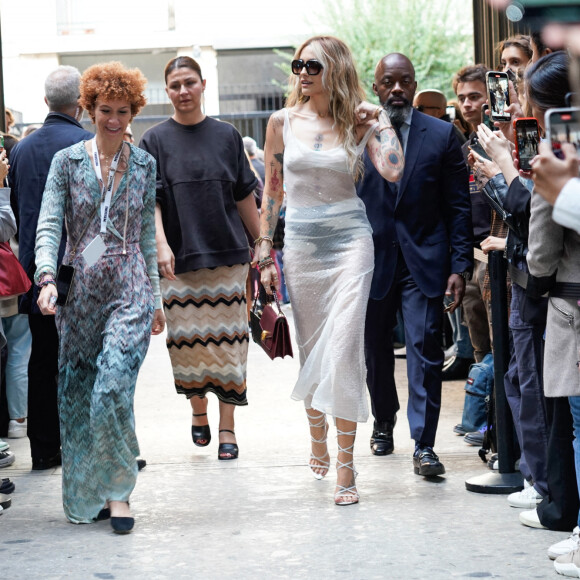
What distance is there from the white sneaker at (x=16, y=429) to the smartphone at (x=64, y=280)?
252cm

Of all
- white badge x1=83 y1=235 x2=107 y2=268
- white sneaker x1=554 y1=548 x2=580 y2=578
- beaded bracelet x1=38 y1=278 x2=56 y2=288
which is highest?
white badge x1=83 y1=235 x2=107 y2=268

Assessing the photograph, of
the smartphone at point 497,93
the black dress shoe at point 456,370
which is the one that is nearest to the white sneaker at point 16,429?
the black dress shoe at point 456,370

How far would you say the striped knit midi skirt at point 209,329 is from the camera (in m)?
6.69

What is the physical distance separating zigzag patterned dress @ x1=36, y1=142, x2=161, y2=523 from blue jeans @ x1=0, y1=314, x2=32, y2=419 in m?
2.38

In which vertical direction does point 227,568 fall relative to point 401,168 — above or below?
below

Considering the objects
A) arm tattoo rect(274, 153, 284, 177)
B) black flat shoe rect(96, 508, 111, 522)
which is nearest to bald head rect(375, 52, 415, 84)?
arm tattoo rect(274, 153, 284, 177)

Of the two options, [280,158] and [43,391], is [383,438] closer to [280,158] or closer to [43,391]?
[280,158]

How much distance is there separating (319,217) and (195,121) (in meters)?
1.43

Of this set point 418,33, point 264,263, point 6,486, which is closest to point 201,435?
point 6,486

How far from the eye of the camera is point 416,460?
5879 mm

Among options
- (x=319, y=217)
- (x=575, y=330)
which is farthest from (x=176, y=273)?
(x=575, y=330)

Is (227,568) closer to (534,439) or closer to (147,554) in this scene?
(147,554)

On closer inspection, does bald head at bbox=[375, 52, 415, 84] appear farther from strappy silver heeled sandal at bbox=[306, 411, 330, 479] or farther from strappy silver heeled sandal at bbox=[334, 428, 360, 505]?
strappy silver heeled sandal at bbox=[334, 428, 360, 505]

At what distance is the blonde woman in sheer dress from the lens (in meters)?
5.43
